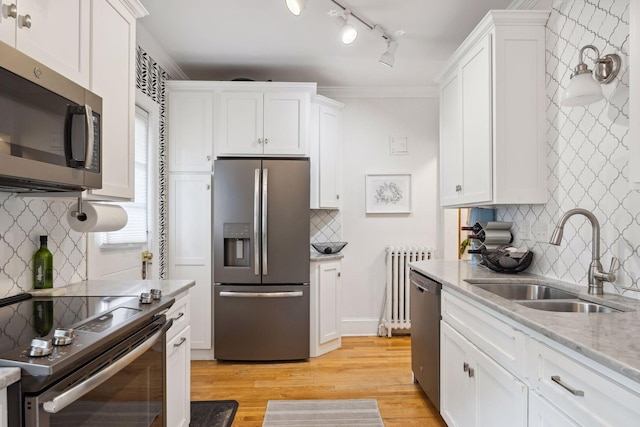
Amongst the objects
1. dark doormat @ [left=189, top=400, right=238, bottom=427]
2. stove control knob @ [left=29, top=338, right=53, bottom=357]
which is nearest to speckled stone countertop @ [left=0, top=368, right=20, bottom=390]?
stove control knob @ [left=29, top=338, right=53, bottom=357]

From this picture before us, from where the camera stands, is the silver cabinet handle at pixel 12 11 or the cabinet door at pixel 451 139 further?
the cabinet door at pixel 451 139

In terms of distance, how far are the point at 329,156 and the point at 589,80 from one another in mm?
2378

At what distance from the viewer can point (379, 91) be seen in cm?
405

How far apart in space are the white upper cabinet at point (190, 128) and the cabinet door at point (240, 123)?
100 mm

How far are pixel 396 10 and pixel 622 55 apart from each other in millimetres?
1360

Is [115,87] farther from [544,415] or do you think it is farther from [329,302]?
[329,302]

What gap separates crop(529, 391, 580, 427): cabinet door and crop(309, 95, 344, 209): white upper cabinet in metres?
2.51

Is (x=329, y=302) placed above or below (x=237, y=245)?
below

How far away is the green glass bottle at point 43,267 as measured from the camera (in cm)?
170

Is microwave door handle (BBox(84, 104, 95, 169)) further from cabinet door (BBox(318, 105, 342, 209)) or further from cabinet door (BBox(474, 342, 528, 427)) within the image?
cabinet door (BBox(318, 105, 342, 209))

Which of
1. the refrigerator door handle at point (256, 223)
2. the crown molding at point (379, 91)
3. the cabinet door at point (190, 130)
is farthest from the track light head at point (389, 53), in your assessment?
the cabinet door at point (190, 130)

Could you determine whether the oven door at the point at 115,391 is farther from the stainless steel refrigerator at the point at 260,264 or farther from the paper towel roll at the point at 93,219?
the stainless steel refrigerator at the point at 260,264

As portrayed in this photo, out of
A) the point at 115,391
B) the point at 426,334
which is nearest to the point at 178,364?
the point at 115,391

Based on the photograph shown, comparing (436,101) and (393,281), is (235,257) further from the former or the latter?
(436,101)
